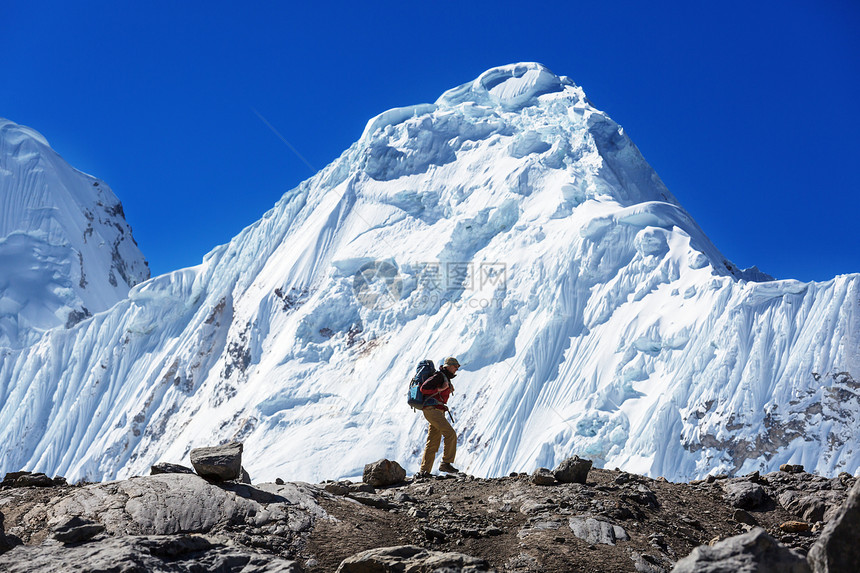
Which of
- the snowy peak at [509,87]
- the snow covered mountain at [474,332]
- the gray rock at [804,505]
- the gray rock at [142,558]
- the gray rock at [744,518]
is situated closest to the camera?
the gray rock at [142,558]

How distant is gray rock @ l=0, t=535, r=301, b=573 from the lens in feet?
14.6

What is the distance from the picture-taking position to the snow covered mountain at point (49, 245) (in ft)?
180

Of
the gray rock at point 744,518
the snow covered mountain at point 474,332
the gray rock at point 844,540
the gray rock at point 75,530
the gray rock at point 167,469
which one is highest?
the snow covered mountain at point 474,332

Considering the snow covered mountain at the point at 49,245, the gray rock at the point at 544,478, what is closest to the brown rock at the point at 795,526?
the gray rock at the point at 544,478

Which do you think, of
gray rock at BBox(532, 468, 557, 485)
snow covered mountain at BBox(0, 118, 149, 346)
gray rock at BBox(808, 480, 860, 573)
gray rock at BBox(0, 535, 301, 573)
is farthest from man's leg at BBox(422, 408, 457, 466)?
snow covered mountain at BBox(0, 118, 149, 346)

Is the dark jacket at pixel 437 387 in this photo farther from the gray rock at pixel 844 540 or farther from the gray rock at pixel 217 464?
the gray rock at pixel 844 540

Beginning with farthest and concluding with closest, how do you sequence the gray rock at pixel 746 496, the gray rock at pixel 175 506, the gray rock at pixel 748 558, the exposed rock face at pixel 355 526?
1. the gray rock at pixel 746 496
2. the gray rock at pixel 175 506
3. the exposed rock face at pixel 355 526
4. the gray rock at pixel 748 558

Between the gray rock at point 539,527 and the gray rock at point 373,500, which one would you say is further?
the gray rock at point 373,500

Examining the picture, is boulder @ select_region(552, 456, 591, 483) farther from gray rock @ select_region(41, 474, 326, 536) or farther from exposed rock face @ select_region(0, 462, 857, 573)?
gray rock @ select_region(41, 474, 326, 536)

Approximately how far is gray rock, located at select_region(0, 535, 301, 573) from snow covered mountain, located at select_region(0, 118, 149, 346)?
5228cm

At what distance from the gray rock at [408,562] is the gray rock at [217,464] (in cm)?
168

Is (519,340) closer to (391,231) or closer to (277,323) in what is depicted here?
(391,231)

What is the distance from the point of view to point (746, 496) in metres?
7.85

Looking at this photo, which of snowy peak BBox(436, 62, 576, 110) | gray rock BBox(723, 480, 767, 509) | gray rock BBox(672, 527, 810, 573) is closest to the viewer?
gray rock BBox(672, 527, 810, 573)
